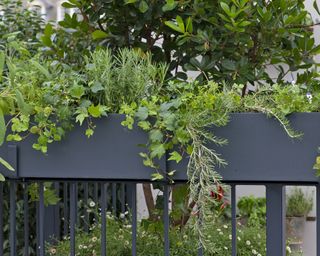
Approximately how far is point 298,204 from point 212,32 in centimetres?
394

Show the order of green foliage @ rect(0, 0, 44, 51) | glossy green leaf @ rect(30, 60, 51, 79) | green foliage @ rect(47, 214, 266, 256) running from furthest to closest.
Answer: green foliage @ rect(0, 0, 44, 51) < green foliage @ rect(47, 214, 266, 256) < glossy green leaf @ rect(30, 60, 51, 79)

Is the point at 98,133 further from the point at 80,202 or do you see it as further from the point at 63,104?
the point at 80,202

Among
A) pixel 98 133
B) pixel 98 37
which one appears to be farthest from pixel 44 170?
pixel 98 37

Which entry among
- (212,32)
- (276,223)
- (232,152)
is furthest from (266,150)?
(212,32)

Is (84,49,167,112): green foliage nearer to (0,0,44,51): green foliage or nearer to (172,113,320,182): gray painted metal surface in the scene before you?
(172,113,320,182): gray painted metal surface

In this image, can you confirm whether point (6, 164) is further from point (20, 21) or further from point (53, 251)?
point (20, 21)

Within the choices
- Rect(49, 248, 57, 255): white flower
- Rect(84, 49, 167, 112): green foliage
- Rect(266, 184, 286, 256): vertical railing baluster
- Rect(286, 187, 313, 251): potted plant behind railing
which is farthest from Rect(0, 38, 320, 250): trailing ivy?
Rect(286, 187, 313, 251): potted plant behind railing

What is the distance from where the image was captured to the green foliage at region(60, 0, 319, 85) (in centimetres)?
264

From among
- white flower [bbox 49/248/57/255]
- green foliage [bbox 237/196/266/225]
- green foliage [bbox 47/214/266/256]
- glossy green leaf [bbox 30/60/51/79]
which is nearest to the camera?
glossy green leaf [bbox 30/60/51/79]

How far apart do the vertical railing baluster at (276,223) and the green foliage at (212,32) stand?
0.79 meters

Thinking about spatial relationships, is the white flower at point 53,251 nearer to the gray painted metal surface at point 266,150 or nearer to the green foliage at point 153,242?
the green foliage at point 153,242

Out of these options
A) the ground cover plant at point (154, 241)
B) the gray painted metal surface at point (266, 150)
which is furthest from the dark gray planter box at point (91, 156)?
the ground cover plant at point (154, 241)

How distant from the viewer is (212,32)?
2715 millimetres

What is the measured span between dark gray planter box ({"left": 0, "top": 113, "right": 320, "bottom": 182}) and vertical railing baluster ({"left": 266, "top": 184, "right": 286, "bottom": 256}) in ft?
0.22
